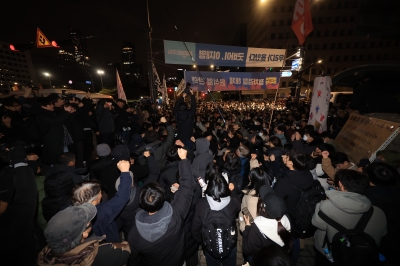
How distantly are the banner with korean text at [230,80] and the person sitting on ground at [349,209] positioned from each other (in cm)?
845

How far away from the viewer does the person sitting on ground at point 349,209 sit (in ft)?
6.70

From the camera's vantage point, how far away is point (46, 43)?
1062 centimetres

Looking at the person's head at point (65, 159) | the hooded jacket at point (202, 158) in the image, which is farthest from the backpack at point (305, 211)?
the person's head at point (65, 159)

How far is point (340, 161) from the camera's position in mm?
3844

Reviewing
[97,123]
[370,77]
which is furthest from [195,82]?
[370,77]

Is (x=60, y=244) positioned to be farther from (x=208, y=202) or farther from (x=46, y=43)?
(x=46, y=43)

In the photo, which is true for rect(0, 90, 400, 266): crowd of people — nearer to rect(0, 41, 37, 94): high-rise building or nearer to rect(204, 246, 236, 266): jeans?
rect(204, 246, 236, 266): jeans

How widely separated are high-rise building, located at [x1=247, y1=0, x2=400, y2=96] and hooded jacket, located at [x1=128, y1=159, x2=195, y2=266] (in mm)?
52892

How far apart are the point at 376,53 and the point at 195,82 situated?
62.4 meters

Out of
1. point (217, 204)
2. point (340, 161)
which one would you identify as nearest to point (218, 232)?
point (217, 204)

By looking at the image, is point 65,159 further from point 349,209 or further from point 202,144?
point 349,209

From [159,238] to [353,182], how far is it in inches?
100

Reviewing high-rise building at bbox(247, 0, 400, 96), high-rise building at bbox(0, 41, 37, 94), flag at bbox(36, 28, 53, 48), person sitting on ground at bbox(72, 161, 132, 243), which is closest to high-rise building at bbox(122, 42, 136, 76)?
high-rise building at bbox(0, 41, 37, 94)

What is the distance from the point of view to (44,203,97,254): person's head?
1.39 meters
